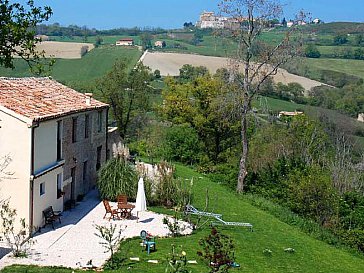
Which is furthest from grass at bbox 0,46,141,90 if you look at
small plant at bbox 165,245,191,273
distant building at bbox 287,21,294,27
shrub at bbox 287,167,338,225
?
small plant at bbox 165,245,191,273

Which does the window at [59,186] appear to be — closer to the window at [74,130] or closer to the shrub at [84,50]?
the window at [74,130]

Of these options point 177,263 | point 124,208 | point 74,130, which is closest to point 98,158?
point 74,130

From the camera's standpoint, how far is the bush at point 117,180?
2608 centimetres

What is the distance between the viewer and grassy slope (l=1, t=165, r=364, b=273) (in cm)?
1755

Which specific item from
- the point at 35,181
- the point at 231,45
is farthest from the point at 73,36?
the point at 35,181

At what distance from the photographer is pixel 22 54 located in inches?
458

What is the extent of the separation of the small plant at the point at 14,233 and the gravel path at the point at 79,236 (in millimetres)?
258

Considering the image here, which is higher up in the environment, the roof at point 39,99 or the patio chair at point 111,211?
the roof at point 39,99

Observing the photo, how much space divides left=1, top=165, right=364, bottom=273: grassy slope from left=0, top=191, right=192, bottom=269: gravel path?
103 cm

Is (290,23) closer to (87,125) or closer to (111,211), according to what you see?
(87,125)

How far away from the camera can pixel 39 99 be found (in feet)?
77.2

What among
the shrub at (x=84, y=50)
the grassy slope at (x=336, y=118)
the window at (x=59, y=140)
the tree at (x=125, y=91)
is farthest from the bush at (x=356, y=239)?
the shrub at (x=84, y=50)

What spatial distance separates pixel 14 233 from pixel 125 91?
2488 cm

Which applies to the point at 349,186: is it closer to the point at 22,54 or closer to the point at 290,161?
the point at 290,161
